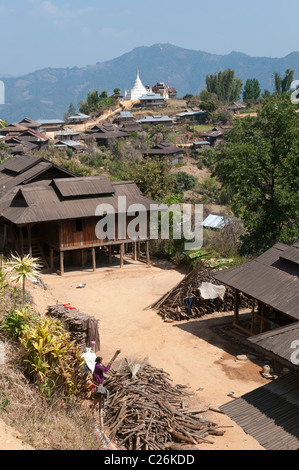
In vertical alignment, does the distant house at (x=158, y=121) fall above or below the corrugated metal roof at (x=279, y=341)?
above

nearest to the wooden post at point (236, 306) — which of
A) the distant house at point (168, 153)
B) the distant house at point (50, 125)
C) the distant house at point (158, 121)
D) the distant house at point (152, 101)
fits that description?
the distant house at point (168, 153)

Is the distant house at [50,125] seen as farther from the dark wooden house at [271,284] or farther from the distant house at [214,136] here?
the dark wooden house at [271,284]

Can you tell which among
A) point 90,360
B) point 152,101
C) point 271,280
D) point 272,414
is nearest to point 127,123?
point 152,101

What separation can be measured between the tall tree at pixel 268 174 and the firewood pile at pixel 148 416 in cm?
1012

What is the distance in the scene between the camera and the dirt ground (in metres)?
13.9

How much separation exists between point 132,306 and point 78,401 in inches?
377

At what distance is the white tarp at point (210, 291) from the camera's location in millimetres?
19567

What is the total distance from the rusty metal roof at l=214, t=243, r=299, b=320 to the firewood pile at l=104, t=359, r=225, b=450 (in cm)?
420

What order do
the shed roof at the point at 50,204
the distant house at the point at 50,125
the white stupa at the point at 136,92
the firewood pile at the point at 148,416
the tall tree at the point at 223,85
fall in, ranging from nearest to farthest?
the firewood pile at the point at 148,416
the shed roof at the point at 50,204
the distant house at the point at 50,125
the tall tree at the point at 223,85
the white stupa at the point at 136,92

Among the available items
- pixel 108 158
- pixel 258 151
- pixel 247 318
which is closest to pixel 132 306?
pixel 247 318

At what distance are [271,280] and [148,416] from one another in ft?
21.5

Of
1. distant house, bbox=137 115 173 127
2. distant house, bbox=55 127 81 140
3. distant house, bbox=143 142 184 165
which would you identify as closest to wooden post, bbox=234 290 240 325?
distant house, bbox=143 142 184 165

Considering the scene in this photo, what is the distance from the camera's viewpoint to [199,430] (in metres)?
11.9

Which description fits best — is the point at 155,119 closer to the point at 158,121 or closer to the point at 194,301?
the point at 158,121
